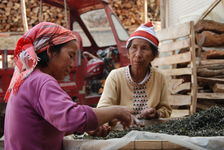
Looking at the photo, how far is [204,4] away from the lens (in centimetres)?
537

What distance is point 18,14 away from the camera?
1033cm

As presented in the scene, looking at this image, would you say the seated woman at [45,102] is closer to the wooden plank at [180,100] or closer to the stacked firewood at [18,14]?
the wooden plank at [180,100]

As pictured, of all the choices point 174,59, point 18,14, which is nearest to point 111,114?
point 174,59

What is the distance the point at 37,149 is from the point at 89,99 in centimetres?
415

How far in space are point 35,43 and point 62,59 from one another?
6.0 inches

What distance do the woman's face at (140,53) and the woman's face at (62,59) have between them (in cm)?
98

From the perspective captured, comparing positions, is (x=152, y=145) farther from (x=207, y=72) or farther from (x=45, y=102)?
(x=207, y=72)

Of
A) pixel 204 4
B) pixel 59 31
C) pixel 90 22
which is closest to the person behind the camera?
pixel 59 31

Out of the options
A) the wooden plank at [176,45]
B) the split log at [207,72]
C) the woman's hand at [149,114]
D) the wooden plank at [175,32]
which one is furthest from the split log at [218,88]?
the woman's hand at [149,114]

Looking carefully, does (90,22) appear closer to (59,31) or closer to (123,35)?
(123,35)

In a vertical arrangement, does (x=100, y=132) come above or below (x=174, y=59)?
below

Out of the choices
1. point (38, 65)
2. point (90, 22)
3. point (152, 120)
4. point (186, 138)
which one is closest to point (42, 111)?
point (38, 65)

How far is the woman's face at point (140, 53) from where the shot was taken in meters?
2.59

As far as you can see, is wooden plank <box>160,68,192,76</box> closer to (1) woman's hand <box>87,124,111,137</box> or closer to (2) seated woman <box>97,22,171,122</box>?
(2) seated woman <box>97,22,171,122</box>
